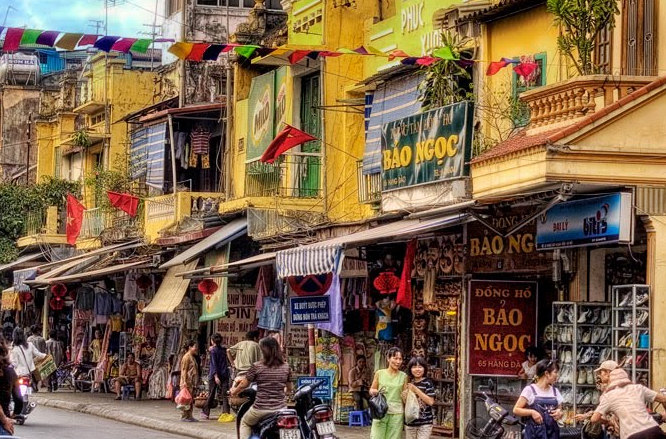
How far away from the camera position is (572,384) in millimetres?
18922

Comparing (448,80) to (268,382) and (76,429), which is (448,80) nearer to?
(268,382)

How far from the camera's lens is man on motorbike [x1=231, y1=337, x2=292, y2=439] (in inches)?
663

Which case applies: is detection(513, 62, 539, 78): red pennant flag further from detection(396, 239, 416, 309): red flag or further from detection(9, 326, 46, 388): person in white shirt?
detection(9, 326, 46, 388): person in white shirt

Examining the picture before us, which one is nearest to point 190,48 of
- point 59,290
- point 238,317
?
point 238,317

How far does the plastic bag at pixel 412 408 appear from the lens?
17500 millimetres

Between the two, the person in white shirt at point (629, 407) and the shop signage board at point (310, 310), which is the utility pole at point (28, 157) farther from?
the person in white shirt at point (629, 407)

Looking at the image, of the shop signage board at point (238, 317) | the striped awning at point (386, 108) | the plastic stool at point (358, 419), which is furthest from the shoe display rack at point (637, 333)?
the shop signage board at point (238, 317)

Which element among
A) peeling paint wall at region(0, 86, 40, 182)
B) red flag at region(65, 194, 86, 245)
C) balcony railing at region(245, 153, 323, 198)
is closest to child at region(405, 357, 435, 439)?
balcony railing at region(245, 153, 323, 198)

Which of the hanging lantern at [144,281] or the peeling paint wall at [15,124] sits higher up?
the peeling paint wall at [15,124]

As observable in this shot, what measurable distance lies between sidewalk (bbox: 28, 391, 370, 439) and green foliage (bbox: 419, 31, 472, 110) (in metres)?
5.08

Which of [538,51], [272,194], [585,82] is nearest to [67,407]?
[272,194]

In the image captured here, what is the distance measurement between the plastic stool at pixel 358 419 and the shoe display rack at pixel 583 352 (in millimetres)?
7573

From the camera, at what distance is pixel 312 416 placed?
16.7m

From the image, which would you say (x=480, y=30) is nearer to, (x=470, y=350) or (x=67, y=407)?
(x=470, y=350)
